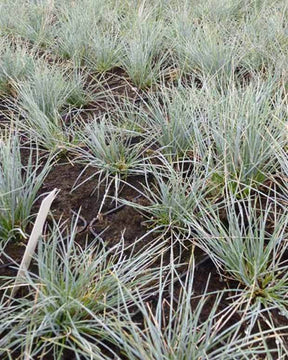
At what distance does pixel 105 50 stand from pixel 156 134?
82 cm

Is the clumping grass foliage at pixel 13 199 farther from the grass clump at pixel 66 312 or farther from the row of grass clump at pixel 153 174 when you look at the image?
the grass clump at pixel 66 312

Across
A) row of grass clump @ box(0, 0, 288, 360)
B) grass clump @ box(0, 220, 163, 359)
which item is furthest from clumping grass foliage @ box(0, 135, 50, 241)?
grass clump @ box(0, 220, 163, 359)

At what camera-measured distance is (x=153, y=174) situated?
1479 mm

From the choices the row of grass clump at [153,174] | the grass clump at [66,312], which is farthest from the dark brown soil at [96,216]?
the grass clump at [66,312]

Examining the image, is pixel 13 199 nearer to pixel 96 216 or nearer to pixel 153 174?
pixel 96 216

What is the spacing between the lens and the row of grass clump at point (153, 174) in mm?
955

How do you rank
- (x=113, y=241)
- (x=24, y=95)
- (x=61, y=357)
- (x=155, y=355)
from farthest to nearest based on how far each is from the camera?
(x=24, y=95) → (x=113, y=241) → (x=61, y=357) → (x=155, y=355)

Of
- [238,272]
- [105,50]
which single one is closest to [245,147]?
[238,272]

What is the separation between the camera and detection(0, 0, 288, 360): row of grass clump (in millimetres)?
955

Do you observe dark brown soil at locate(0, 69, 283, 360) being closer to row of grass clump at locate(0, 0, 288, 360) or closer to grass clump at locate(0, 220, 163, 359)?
row of grass clump at locate(0, 0, 288, 360)

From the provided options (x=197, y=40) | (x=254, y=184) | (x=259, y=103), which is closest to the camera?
(x=254, y=184)

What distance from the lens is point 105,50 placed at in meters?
2.19

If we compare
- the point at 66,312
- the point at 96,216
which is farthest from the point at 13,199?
the point at 66,312

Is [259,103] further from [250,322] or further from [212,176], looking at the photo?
[250,322]
